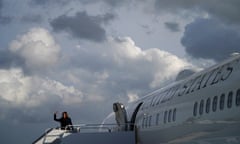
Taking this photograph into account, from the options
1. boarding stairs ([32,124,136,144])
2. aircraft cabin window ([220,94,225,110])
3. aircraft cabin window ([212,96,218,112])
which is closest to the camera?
aircraft cabin window ([220,94,225,110])

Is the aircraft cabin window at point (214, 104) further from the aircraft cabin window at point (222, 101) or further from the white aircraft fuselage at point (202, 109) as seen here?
the aircraft cabin window at point (222, 101)

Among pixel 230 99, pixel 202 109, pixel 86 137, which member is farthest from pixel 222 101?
pixel 86 137

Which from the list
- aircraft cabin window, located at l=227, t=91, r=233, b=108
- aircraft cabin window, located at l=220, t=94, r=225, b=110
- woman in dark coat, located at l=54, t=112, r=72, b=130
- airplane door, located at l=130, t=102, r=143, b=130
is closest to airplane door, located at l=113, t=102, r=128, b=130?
airplane door, located at l=130, t=102, r=143, b=130

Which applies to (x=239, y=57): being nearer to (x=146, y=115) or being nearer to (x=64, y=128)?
(x=146, y=115)

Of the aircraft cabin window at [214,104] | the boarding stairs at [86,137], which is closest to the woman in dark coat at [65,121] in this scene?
the boarding stairs at [86,137]

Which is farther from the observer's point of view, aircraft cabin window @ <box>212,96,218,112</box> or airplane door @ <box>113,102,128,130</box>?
airplane door @ <box>113,102,128,130</box>

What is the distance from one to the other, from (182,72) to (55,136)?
816 cm

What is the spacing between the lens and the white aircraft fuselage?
40.9ft

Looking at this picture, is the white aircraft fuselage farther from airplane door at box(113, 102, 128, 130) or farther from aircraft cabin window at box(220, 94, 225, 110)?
airplane door at box(113, 102, 128, 130)

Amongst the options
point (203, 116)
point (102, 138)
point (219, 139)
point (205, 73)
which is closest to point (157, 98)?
point (102, 138)

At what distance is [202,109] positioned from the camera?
1455cm

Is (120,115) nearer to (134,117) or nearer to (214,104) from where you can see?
(134,117)

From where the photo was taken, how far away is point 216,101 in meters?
13.6

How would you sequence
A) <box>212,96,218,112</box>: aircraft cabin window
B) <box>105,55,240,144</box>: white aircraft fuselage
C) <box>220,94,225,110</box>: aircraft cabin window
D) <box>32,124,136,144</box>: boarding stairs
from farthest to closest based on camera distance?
1. <box>32,124,136,144</box>: boarding stairs
2. <box>212,96,218,112</box>: aircraft cabin window
3. <box>220,94,225,110</box>: aircraft cabin window
4. <box>105,55,240,144</box>: white aircraft fuselage
